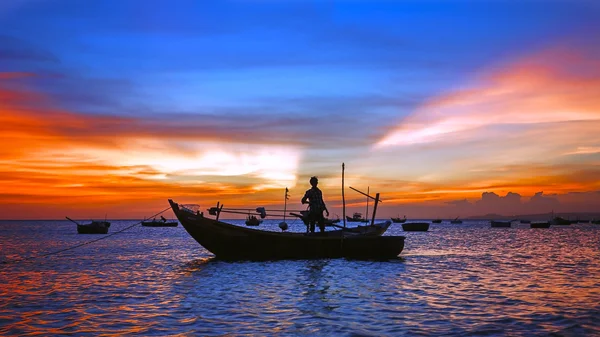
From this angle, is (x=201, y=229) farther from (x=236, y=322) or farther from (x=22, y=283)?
(x=236, y=322)

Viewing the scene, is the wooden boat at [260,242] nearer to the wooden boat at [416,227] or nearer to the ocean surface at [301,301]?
the ocean surface at [301,301]

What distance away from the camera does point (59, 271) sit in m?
24.2

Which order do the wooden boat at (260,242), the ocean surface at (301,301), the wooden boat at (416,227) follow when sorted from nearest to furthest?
1. the ocean surface at (301,301)
2. the wooden boat at (260,242)
3. the wooden boat at (416,227)

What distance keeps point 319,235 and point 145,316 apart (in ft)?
48.8

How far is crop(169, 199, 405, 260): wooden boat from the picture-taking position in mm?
23688

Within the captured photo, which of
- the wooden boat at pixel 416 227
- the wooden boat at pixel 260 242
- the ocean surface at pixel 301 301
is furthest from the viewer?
the wooden boat at pixel 416 227

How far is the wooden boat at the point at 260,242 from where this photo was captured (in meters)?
23.7

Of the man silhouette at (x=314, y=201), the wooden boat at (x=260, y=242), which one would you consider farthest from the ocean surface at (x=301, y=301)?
the man silhouette at (x=314, y=201)

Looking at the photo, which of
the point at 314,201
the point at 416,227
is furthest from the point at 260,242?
the point at 416,227

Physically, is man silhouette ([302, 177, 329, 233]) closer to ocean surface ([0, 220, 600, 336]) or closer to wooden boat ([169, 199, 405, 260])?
wooden boat ([169, 199, 405, 260])

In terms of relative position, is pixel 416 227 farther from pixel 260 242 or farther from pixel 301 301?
pixel 301 301

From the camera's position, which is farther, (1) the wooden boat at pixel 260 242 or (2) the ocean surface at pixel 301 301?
(1) the wooden boat at pixel 260 242

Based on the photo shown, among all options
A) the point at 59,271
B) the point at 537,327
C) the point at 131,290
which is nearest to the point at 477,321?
the point at 537,327

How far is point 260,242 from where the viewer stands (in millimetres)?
23891
